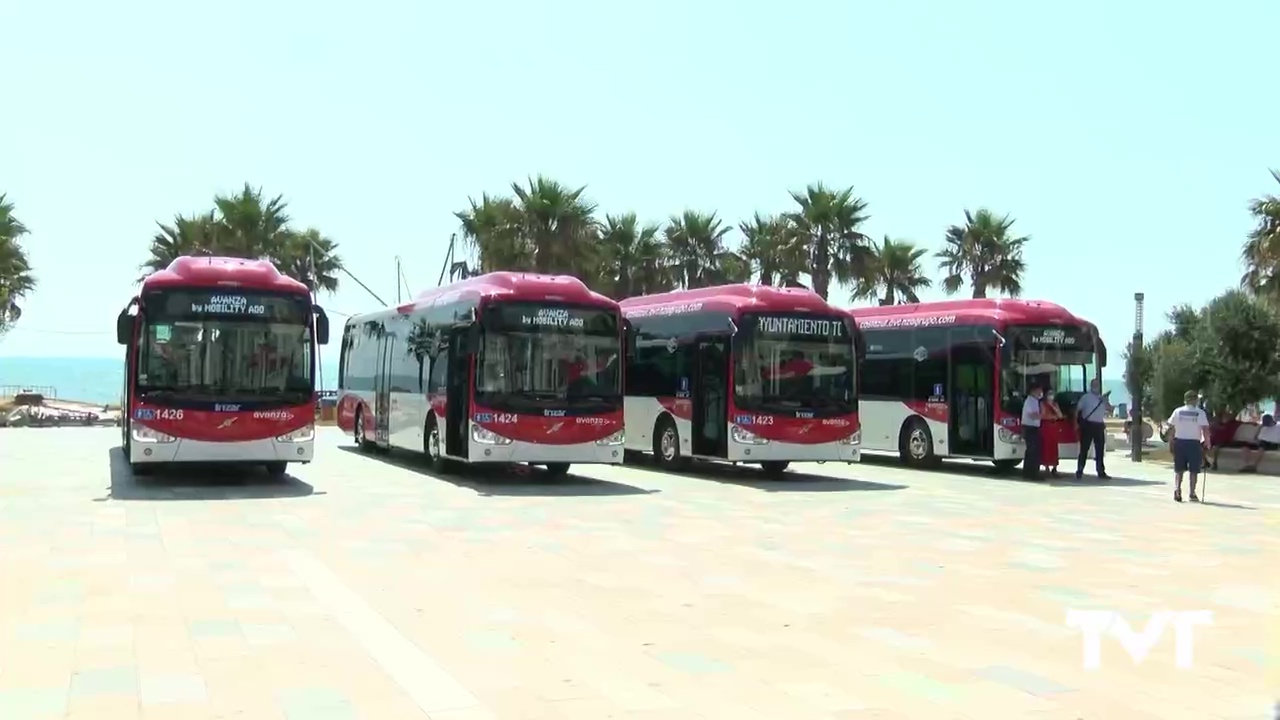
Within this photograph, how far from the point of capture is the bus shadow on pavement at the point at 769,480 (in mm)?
20406

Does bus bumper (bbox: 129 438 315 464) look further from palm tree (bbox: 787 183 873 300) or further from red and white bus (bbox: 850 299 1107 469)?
palm tree (bbox: 787 183 873 300)

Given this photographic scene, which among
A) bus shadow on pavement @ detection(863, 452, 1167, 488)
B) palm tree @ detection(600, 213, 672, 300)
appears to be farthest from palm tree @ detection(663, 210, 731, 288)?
bus shadow on pavement @ detection(863, 452, 1167, 488)

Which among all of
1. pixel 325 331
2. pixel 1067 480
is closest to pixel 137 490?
pixel 325 331

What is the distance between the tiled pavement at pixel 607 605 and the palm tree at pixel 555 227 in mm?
20711

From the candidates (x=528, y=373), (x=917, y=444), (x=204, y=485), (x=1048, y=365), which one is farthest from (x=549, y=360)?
(x=1048, y=365)

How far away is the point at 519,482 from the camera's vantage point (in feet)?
67.4

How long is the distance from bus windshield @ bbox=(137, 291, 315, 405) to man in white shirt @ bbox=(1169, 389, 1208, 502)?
1213 centimetres

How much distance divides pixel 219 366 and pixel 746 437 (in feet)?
26.1

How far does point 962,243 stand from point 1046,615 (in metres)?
33.9

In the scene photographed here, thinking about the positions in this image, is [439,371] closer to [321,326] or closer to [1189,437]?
[321,326]

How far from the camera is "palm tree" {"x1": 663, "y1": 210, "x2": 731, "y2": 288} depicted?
4241cm

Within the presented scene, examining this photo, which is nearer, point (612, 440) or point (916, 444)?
point (612, 440)

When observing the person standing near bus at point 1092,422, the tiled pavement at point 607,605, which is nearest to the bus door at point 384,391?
the tiled pavement at point 607,605

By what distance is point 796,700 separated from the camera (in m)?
6.84
